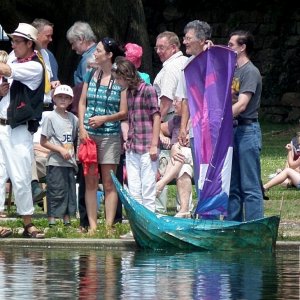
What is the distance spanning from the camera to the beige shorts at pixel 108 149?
15.5 m

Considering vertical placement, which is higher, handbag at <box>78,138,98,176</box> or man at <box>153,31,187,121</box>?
man at <box>153,31,187,121</box>

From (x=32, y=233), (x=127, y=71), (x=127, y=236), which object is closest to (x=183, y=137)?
(x=127, y=71)

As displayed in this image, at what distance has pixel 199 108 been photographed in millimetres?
14820

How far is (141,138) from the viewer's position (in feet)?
50.1

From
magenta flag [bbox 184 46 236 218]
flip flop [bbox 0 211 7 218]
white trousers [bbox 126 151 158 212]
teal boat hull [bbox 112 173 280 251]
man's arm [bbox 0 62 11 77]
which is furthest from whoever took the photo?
flip flop [bbox 0 211 7 218]

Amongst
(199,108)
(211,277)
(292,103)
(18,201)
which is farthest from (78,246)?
(292,103)

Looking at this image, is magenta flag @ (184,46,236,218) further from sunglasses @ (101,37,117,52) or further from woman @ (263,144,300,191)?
woman @ (263,144,300,191)

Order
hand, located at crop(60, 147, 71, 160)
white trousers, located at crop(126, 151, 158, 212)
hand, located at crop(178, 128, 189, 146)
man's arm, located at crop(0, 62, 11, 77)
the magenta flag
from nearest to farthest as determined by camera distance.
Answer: the magenta flag, man's arm, located at crop(0, 62, 11, 77), white trousers, located at crop(126, 151, 158, 212), hand, located at crop(178, 128, 189, 146), hand, located at crop(60, 147, 71, 160)

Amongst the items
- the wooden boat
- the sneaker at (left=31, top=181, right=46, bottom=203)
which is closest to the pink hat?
the wooden boat

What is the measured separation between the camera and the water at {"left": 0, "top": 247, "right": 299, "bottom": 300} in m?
11.3

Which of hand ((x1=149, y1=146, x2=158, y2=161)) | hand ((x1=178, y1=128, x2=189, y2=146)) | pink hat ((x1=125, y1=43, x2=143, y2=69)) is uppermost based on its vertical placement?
pink hat ((x1=125, y1=43, x2=143, y2=69))

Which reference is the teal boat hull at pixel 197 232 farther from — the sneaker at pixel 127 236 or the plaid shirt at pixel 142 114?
the plaid shirt at pixel 142 114

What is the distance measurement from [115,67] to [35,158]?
2910 mm

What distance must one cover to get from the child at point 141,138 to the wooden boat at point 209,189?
544mm
